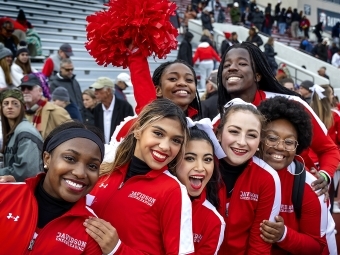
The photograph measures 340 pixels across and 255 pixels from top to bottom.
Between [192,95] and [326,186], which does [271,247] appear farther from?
[192,95]

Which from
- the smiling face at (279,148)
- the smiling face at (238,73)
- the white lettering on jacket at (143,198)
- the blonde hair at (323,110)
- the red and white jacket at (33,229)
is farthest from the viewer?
the blonde hair at (323,110)

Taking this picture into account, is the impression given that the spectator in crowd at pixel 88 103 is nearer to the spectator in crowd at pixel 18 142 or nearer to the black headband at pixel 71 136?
the spectator in crowd at pixel 18 142

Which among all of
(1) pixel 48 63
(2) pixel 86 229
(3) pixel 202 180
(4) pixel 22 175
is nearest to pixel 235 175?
(3) pixel 202 180

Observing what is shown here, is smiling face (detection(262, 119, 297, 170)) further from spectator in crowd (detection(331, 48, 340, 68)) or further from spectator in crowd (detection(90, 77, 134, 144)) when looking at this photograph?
spectator in crowd (detection(331, 48, 340, 68))

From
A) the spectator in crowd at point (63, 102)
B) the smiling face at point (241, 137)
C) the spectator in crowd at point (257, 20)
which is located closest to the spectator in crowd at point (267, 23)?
the spectator in crowd at point (257, 20)

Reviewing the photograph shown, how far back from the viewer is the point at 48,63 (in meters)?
9.34

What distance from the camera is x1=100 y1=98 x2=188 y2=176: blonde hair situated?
8.57 ft

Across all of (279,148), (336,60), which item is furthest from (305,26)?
A: (279,148)

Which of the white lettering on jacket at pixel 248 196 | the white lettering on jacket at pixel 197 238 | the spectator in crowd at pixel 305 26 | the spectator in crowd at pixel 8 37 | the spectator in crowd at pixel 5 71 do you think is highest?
the white lettering on jacket at pixel 248 196

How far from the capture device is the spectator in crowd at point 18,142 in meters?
4.16

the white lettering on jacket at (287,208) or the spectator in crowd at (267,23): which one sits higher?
the white lettering on jacket at (287,208)

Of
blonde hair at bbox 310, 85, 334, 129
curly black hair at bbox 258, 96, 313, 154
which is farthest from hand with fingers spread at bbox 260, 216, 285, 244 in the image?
blonde hair at bbox 310, 85, 334, 129

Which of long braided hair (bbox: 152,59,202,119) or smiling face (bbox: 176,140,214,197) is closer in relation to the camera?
smiling face (bbox: 176,140,214,197)

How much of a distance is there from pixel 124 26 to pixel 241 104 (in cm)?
82
